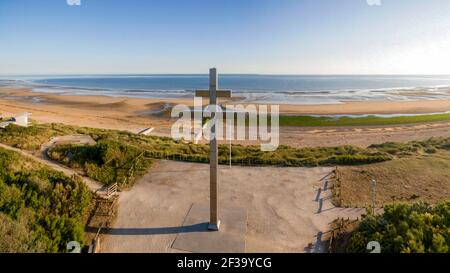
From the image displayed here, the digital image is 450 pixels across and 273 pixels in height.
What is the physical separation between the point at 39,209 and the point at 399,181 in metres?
13.2

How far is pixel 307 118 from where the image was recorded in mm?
34969

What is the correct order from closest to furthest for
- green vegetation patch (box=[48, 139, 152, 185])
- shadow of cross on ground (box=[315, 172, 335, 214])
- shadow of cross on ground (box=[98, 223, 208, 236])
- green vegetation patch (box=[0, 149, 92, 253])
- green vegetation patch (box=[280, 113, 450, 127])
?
green vegetation patch (box=[0, 149, 92, 253]) → shadow of cross on ground (box=[98, 223, 208, 236]) → shadow of cross on ground (box=[315, 172, 335, 214]) → green vegetation patch (box=[48, 139, 152, 185]) → green vegetation patch (box=[280, 113, 450, 127])

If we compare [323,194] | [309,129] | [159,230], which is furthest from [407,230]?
[309,129]

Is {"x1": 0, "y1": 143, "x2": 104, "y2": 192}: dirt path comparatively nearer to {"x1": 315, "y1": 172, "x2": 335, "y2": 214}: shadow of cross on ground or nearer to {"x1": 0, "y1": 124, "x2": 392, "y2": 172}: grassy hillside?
{"x1": 0, "y1": 124, "x2": 392, "y2": 172}: grassy hillside

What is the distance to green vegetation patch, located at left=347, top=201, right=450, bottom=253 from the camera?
554 centimetres

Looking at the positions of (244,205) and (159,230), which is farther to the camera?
(244,205)

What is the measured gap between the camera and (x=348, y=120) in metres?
34.4

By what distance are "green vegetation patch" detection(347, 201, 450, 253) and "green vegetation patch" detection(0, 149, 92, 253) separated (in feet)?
23.0

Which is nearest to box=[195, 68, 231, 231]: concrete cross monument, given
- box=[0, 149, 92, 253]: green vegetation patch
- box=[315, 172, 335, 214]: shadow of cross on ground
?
box=[0, 149, 92, 253]: green vegetation patch

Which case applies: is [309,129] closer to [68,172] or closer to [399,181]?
[399,181]

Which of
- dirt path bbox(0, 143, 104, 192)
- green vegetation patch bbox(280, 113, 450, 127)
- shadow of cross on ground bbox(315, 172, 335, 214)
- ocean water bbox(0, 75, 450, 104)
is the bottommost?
shadow of cross on ground bbox(315, 172, 335, 214)

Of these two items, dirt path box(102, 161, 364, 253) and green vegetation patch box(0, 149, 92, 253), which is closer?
green vegetation patch box(0, 149, 92, 253)

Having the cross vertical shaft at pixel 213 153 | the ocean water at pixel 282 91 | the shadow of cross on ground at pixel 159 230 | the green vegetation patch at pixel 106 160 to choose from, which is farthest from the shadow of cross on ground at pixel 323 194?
the ocean water at pixel 282 91

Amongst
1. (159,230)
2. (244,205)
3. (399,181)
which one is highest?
(399,181)
